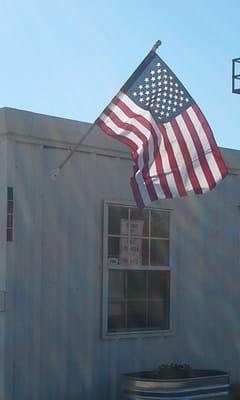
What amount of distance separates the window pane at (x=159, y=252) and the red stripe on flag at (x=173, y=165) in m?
2.02

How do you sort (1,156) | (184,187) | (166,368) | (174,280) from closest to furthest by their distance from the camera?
(184,187), (1,156), (166,368), (174,280)

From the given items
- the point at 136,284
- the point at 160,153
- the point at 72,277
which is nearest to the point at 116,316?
the point at 136,284

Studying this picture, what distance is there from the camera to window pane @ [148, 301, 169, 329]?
9891 millimetres

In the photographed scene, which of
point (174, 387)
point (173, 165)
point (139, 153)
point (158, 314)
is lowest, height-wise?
point (174, 387)

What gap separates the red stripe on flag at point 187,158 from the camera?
7.97m

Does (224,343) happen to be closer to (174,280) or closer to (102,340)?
(174,280)

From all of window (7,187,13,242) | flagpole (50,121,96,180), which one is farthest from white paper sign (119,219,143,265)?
window (7,187,13,242)

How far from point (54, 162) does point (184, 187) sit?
1.68 m

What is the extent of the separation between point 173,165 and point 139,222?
185 centimetres

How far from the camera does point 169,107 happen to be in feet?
26.6

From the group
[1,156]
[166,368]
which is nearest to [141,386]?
[166,368]

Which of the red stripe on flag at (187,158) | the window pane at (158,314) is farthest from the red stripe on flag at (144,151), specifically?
the window pane at (158,314)

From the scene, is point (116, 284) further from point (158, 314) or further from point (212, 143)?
point (212, 143)

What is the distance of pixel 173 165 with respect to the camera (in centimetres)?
805
